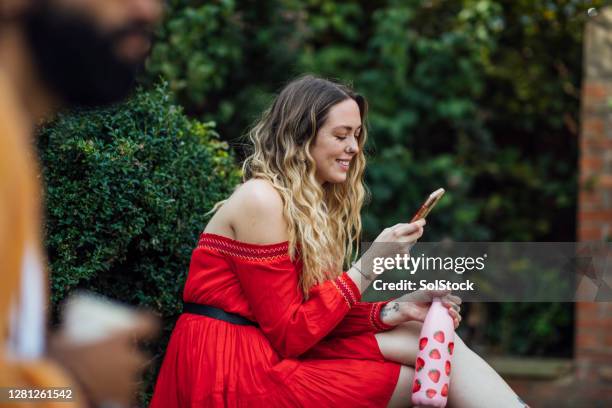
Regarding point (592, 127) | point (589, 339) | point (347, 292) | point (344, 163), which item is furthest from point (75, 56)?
point (592, 127)

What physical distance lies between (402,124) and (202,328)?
3609mm

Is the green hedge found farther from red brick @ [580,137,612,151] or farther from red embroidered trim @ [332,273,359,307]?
red brick @ [580,137,612,151]

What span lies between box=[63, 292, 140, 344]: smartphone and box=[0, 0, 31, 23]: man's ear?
0.32m

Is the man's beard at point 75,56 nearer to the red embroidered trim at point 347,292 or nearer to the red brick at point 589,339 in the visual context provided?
the red embroidered trim at point 347,292

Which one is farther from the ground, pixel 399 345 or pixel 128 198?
pixel 128 198

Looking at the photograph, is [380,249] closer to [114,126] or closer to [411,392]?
[411,392]

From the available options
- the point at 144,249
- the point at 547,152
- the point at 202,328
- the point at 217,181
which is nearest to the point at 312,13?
the point at 547,152

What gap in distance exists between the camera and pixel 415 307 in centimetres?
262

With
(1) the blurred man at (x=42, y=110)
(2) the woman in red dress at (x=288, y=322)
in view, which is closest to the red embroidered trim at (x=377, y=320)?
(2) the woman in red dress at (x=288, y=322)

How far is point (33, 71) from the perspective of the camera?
2.88 ft

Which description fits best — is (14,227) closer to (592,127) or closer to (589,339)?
(589,339)

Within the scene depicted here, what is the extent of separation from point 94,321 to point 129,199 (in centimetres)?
184

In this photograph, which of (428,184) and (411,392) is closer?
(411,392)

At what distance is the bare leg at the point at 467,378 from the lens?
2.52m
